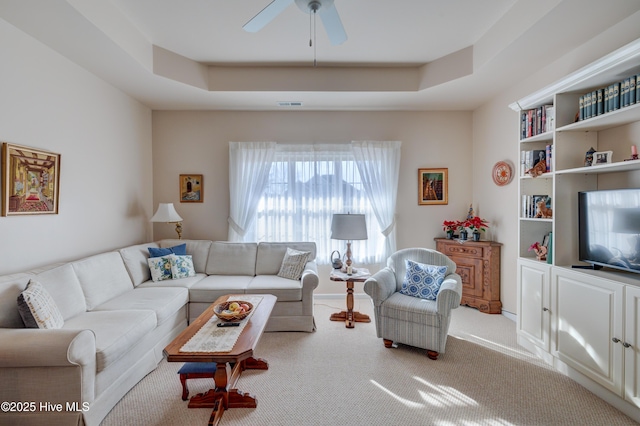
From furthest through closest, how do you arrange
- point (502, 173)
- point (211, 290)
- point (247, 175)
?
point (247, 175), point (502, 173), point (211, 290)

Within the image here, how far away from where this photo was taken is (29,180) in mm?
2615

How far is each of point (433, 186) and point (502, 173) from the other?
3.13 feet

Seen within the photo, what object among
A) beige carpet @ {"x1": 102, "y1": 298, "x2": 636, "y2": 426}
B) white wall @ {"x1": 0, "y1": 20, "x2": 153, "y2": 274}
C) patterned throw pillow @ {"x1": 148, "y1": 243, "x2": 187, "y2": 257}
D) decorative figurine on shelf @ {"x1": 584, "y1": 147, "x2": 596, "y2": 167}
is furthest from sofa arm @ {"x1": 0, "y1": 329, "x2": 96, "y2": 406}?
decorative figurine on shelf @ {"x1": 584, "y1": 147, "x2": 596, "y2": 167}

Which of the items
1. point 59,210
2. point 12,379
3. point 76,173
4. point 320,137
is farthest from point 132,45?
point 12,379

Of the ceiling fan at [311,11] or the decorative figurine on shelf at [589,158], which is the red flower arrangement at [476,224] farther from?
the ceiling fan at [311,11]

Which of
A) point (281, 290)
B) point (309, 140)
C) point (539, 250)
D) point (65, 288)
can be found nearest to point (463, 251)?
point (539, 250)

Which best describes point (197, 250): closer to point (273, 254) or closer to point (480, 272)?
point (273, 254)

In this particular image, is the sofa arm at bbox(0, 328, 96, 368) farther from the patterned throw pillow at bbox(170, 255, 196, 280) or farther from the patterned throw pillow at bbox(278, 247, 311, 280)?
the patterned throw pillow at bbox(278, 247, 311, 280)

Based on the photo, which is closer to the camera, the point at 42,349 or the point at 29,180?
the point at 42,349

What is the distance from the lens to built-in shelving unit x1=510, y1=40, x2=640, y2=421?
6.80 feet

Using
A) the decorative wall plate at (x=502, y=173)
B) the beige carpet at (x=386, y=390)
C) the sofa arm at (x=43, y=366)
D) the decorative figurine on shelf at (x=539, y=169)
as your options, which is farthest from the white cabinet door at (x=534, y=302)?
the sofa arm at (x=43, y=366)

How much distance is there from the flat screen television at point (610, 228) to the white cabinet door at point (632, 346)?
9.8 inches

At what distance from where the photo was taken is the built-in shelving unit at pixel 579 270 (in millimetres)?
2072

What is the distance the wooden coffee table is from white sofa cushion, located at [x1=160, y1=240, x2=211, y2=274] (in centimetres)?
158
